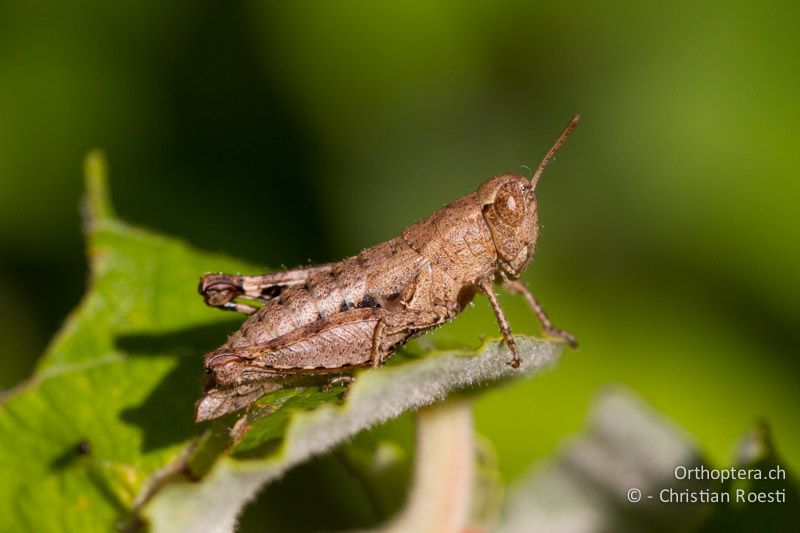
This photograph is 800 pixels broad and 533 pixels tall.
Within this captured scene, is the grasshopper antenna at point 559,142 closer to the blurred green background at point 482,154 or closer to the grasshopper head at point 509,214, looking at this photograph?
the grasshopper head at point 509,214

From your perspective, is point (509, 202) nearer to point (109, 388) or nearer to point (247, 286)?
point (247, 286)

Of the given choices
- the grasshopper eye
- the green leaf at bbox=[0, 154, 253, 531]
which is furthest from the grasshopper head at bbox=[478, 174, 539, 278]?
the green leaf at bbox=[0, 154, 253, 531]

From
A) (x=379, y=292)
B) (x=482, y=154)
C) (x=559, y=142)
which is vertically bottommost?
(x=379, y=292)

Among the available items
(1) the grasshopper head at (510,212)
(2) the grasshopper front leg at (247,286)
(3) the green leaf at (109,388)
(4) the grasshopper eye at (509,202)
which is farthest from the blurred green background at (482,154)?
(3) the green leaf at (109,388)

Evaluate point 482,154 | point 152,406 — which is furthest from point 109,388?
point 482,154

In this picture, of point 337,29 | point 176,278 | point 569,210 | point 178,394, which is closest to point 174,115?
point 337,29

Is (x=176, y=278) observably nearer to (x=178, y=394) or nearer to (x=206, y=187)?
(x=178, y=394)
